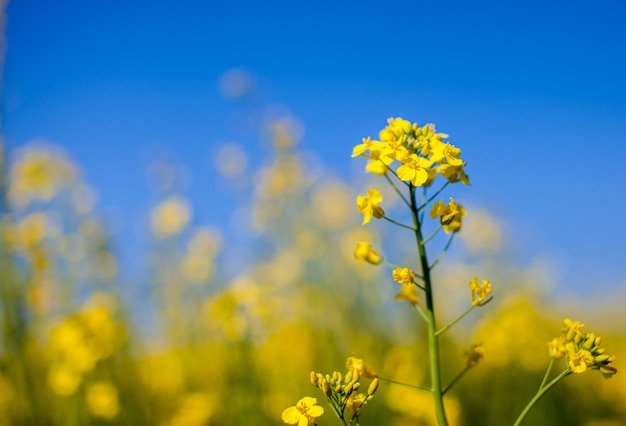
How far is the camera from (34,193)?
566cm

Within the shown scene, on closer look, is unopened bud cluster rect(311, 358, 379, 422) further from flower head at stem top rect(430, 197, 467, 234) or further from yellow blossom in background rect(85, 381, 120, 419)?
yellow blossom in background rect(85, 381, 120, 419)

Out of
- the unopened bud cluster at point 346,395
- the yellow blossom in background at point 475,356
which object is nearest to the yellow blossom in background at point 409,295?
the yellow blossom in background at point 475,356

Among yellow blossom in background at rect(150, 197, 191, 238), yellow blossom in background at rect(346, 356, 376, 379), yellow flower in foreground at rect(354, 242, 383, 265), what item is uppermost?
yellow blossom in background at rect(150, 197, 191, 238)

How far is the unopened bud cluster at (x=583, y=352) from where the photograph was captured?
146cm

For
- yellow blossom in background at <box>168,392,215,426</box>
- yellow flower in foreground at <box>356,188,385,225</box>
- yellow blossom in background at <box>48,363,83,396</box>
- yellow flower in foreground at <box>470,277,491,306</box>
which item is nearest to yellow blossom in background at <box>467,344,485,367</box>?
yellow flower in foreground at <box>470,277,491,306</box>

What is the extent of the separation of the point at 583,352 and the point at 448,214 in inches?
21.3

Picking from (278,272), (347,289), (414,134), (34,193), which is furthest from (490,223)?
(414,134)

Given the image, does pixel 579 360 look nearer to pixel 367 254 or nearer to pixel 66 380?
pixel 367 254

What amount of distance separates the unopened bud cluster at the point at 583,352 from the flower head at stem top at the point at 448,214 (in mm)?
428

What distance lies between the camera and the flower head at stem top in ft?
5.25

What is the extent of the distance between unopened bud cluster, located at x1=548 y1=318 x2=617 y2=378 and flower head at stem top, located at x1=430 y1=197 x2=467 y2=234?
43cm

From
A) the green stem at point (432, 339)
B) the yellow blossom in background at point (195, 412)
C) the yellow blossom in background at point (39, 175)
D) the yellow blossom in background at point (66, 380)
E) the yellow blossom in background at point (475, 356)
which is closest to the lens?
the green stem at point (432, 339)

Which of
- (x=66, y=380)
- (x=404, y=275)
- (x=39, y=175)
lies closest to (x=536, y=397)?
(x=404, y=275)

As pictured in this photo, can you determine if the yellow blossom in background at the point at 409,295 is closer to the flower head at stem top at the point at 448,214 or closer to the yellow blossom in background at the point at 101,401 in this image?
the flower head at stem top at the point at 448,214
